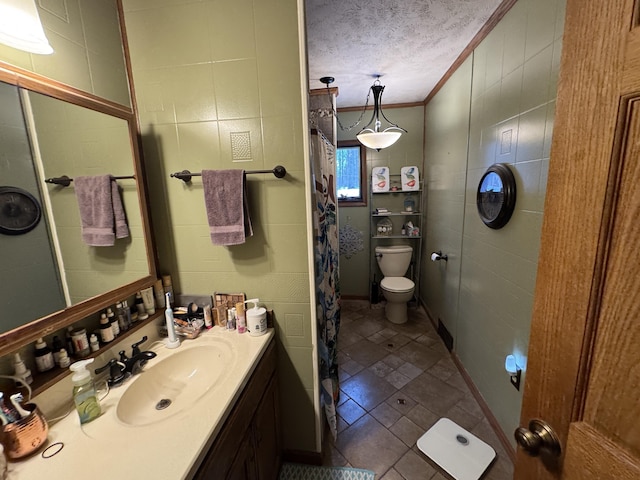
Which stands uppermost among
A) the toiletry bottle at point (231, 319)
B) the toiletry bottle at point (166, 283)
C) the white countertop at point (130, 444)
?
the toiletry bottle at point (166, 283)

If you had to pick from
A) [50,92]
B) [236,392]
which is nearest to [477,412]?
[236,392]

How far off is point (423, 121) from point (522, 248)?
7.59 feet

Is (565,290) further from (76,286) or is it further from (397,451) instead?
(397,451)

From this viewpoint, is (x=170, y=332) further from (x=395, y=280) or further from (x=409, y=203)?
(x=409, y=203)

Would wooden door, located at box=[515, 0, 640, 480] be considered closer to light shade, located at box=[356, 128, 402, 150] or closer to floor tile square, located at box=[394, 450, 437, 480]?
floor tile square, located at box=[394, 450, 437, 480]

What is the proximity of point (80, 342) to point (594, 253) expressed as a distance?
57.7 inches

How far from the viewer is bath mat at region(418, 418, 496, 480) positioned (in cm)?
148

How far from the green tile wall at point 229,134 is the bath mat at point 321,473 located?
0.51 m

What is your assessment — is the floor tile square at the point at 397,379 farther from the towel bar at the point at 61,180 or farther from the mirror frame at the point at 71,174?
the towel bar at the point at 61,180

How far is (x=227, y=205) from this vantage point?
122cm

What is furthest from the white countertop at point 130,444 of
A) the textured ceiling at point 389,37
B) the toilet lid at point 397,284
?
the toilet lid at point 397,284

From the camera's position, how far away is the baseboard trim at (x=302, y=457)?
5.01 ft

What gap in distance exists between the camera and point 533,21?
1293mm

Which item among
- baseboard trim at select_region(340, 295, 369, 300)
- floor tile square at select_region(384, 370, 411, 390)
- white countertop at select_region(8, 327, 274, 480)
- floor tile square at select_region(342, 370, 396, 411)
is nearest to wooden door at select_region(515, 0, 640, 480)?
white countertop at select_region(8, 327, 274, 480)
